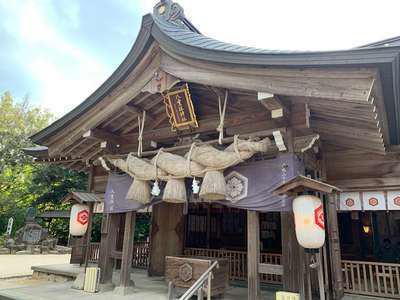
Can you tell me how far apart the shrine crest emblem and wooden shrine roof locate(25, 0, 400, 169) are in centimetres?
114

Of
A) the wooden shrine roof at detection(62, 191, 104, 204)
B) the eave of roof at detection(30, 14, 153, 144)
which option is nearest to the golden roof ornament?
the eave of roof at detection(30, 14, 153, 144)

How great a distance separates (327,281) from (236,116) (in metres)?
4.59

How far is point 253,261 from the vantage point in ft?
18.5

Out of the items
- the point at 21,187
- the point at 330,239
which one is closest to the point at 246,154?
the point at 330,239

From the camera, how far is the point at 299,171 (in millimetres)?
5773

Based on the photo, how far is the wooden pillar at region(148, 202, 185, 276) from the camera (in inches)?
394

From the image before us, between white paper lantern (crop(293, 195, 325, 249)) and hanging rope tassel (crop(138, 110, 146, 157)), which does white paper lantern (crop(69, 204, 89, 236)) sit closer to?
hanging rope tassel (crop(138, 110, 146, 157))

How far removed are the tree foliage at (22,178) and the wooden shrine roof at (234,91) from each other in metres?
20.4

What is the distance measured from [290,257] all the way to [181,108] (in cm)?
416

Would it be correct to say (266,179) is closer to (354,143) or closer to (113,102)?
(354,143)

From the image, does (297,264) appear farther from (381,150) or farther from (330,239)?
(381,150)

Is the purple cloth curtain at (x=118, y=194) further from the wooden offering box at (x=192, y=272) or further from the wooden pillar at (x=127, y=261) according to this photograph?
the wooden offering box at (x=192, y=272)

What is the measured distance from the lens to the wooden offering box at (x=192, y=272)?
21.6 ft

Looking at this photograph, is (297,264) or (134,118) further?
(134,118)
